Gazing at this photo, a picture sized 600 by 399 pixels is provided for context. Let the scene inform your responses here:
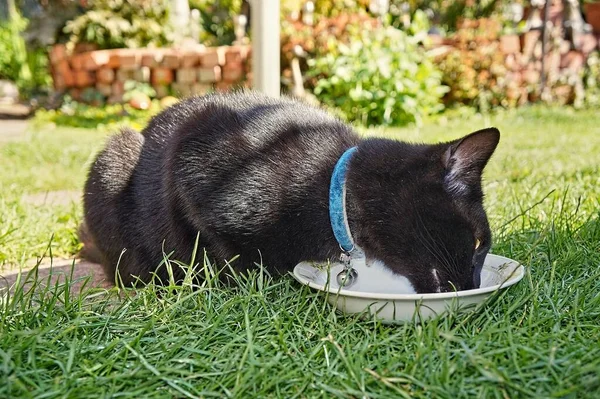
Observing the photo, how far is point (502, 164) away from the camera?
4098 mm

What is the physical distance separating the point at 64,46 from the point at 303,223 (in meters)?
6.92

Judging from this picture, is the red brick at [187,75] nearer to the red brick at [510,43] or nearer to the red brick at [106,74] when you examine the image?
the red brick at [106,74]

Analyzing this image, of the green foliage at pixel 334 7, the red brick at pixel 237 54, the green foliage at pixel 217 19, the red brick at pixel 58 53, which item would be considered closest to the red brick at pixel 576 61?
the green foliage at pixel 334 7

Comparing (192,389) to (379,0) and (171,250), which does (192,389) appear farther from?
(379,0)

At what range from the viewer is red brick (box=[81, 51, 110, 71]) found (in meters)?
7.48

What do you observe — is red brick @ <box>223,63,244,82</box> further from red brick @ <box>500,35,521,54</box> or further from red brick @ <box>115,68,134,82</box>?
red brick @ <box>500,35,521,54</box>

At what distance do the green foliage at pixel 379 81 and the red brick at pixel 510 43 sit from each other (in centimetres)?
135

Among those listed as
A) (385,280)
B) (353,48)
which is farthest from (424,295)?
(353,48)

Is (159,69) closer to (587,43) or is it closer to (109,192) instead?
(587,43)

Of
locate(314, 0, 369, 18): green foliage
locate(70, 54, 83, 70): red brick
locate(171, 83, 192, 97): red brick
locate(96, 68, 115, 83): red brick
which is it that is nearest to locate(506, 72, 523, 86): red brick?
locate(314, 0, 369, 18): green foliage

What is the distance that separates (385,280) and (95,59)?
6.32 metres

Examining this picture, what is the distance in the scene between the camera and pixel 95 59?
748cm

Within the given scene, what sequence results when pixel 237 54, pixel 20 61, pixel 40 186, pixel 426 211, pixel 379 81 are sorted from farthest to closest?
pixel 20 61, pixel 237 54, pixel 379 81, pixel 40 186, pixel 426 211

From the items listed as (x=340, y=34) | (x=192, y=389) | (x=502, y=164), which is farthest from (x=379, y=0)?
(x=192, y=389)
